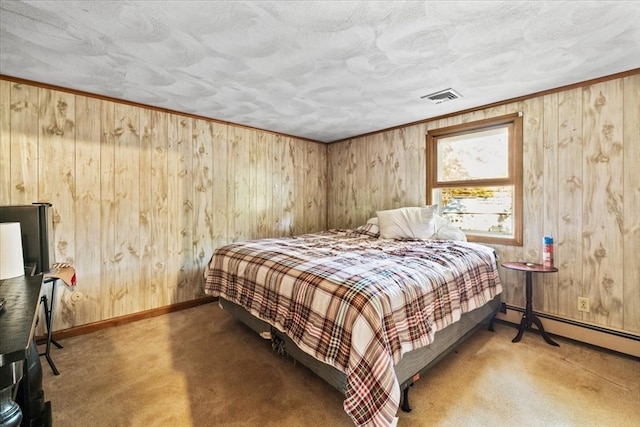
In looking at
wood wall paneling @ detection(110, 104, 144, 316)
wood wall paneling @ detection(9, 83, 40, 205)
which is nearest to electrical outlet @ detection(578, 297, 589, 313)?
wood wall paneling @ detection(110, 104, 144, 316)

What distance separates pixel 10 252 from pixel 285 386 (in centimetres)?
165

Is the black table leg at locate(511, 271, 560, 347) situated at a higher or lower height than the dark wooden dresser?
lower

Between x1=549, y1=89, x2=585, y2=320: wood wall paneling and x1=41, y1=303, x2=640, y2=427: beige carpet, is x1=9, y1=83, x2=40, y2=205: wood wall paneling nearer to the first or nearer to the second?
x1=41, y1=303, x2=640, y2=427: beige carpet

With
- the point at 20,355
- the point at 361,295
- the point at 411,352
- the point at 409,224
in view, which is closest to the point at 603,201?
the point at 409,224

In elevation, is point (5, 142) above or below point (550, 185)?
above

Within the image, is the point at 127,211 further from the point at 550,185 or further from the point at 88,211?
the point at 550,185

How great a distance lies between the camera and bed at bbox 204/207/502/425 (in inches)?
54.0

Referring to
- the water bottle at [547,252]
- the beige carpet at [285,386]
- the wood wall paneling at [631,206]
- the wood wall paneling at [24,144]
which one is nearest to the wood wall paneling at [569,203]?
the water bottle at [547,252]

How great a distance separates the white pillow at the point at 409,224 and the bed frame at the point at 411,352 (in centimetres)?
91

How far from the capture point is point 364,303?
4.73 ft

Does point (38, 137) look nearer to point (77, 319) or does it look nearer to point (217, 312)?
point (77, 319)

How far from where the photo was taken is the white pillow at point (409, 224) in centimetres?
306

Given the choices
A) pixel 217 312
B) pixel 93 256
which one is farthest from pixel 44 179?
pixel 217 312

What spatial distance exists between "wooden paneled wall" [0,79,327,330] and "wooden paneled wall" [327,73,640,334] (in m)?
2.92
